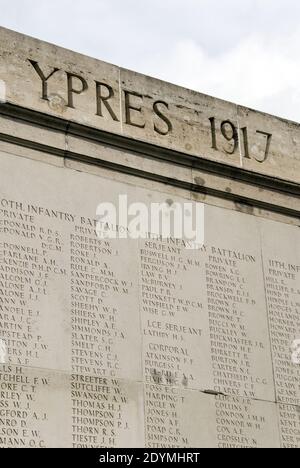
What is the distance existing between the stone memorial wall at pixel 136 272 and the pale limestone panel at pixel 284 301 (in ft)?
0.06

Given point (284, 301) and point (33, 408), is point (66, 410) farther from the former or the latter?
point (284, 301)

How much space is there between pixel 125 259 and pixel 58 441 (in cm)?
237

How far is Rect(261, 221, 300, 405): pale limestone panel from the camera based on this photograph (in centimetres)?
1538

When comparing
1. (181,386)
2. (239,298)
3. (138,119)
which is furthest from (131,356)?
(138,119)

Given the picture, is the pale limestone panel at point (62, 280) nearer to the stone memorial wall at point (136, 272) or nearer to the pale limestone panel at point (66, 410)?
the stone memorial wall at point (136, 272)

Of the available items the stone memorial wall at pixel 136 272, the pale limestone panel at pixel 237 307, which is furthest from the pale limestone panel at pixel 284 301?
the pale limestone panel at pixel 237 307

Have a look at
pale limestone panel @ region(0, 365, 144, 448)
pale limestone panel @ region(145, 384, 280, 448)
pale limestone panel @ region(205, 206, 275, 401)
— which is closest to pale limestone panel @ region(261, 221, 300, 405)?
pale limestone panel @ region(205, 206, 275, 401)

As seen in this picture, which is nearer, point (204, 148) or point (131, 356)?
point (131, 356)

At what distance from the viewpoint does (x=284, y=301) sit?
1584 cm

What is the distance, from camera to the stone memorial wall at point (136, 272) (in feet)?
45.1

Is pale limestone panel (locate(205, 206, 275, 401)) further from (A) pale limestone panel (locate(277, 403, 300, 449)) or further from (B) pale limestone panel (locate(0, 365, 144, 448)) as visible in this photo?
(B) pale limestone panel (locate(0, 365, 144, 448))

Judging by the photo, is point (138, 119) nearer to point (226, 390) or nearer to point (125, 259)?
point (125, 259)

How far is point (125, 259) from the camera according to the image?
1476 cm

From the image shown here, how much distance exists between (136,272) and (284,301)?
2.10m
